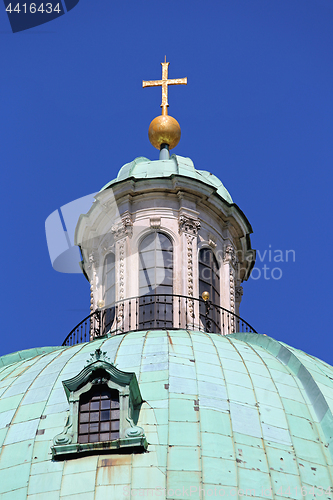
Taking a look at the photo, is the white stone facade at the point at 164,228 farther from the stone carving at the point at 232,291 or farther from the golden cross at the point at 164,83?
the golden cross at the point at 164,83

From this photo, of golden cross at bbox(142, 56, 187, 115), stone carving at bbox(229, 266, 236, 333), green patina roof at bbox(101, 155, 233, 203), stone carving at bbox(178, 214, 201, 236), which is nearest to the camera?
stone carving at bbox(229, 266, 236, 333)

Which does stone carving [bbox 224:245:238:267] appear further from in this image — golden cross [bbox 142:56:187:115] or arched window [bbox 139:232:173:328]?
golden cross [bbox 142:56:187:115]

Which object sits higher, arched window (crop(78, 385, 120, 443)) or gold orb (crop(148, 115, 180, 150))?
gold orb (crop(148, 115, 180, 150))

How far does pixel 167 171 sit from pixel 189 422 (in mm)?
11978

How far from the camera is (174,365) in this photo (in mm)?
25062

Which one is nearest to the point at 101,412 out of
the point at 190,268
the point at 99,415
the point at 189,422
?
the point at 99,415

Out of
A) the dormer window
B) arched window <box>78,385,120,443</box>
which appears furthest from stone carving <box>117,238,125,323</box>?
arched window <box>78,385,120,443</box>

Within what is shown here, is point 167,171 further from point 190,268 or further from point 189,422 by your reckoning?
point 189,422

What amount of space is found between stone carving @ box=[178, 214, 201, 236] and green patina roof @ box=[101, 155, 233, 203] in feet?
4.69

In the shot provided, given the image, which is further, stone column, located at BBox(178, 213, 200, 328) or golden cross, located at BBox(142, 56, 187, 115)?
golden cross, located at BBox(142, 56, 187, 115)

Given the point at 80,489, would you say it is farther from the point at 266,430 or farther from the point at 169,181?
the point at 169,181

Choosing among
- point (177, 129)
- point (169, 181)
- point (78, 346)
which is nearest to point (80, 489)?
point (78, 346)

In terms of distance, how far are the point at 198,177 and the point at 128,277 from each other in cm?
448

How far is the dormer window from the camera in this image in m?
22.7
